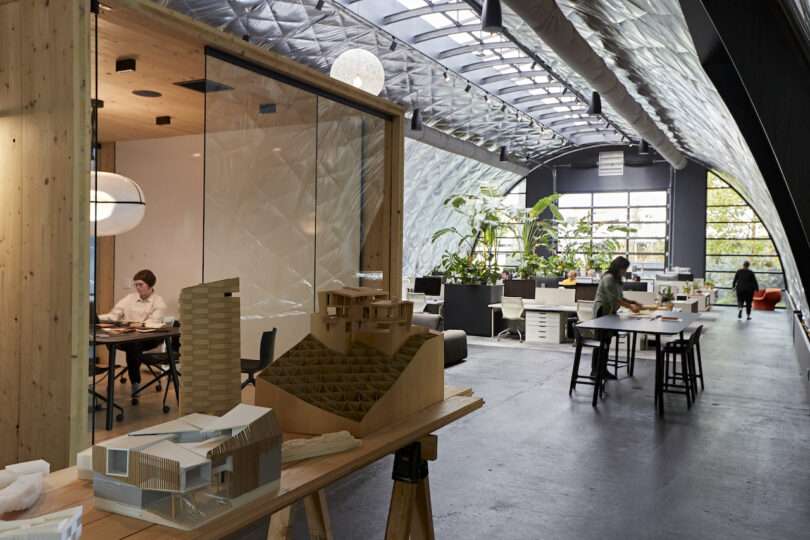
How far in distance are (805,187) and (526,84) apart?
12.0 meters

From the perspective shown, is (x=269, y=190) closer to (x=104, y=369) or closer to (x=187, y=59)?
(x=187, y=59)

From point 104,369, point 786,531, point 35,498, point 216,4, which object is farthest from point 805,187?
point 216,4

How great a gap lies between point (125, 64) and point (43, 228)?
2.23 m

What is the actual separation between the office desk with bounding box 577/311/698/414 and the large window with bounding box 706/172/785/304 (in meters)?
16.4

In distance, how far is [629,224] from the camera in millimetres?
24094

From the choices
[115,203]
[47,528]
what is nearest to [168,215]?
[115,203]

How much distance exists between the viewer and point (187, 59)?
543 cm

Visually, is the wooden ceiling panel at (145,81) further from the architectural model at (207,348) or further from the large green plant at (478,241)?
the large green plant at (478,241)

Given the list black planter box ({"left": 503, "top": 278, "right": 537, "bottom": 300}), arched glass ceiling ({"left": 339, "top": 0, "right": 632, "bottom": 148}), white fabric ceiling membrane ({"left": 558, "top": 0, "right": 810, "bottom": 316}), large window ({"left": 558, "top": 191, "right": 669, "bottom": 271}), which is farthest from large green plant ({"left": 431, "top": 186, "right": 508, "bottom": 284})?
large window ({"left": 558, "top": 191, "right": 669, "bottom": 271})

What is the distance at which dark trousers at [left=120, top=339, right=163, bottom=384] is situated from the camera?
6.96 m

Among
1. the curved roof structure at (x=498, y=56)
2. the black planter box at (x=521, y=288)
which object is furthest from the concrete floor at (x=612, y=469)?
the black planter box at (x=521, y=288)

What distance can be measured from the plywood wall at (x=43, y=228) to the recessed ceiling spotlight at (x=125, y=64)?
1469mm

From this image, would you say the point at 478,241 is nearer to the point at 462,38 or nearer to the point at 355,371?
the point at 462,38

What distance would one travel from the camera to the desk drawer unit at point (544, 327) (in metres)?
12.9
